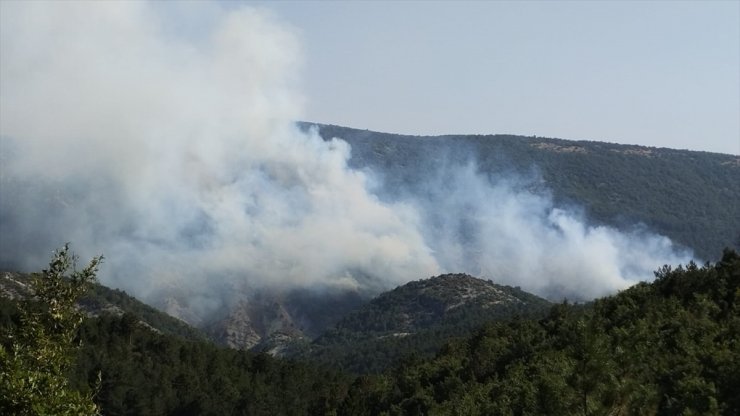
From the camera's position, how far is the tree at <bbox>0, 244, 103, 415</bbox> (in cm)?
3234

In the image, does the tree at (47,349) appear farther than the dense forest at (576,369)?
No

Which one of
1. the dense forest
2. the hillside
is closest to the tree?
the dense forest

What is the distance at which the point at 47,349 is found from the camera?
34906mm

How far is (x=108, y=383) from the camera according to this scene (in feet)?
618

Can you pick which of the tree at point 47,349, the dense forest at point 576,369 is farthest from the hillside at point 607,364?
the tree at point 47,349

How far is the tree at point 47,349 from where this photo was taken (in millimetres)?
32344

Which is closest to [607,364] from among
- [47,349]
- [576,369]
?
[576,369]

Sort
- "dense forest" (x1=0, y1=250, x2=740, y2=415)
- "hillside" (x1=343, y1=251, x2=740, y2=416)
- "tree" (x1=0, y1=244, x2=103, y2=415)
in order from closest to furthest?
1. "tree" (x1=0, y1=244, x2=103, y2=415)
2. "dense forest" (x1=0, y1=250, x2=740, y2=415)
3. "hillside" (x1=343, y1=251, x2=740, y2=416)

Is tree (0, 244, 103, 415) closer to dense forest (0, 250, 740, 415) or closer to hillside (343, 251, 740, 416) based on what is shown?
dense forest (0, 250, 740, 415)

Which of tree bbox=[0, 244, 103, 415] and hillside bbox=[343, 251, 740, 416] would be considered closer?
tree bbox=[0, 244, 103, 415]

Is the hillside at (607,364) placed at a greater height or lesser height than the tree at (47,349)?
greater

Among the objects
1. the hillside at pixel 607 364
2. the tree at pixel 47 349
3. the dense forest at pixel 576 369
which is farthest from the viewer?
the hillside at pixel 607 364

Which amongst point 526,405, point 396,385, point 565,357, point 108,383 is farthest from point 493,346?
point 108,383

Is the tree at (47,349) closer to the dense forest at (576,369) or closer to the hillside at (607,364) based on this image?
the dense forest at (576,369)
